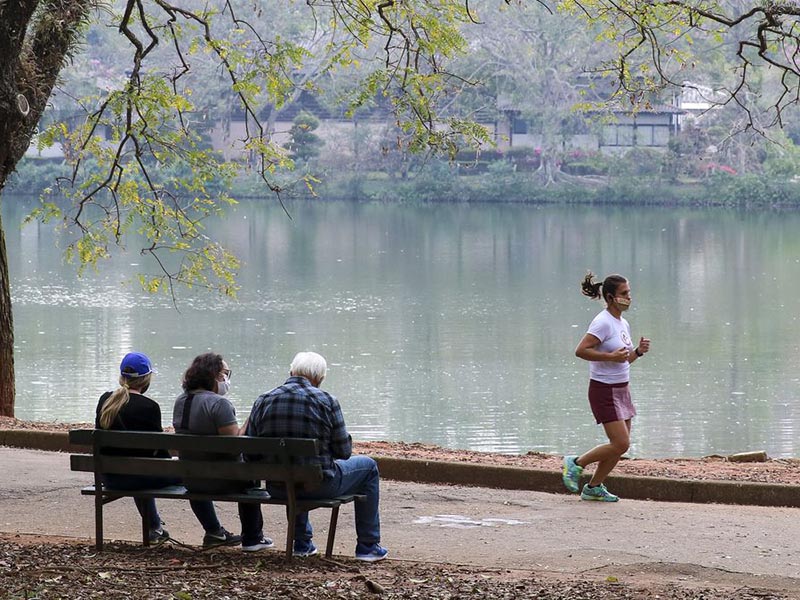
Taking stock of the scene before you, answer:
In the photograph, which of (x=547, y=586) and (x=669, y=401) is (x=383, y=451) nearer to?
(x=547, y=586)

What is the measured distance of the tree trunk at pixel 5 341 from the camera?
1291 cm

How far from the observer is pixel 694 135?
7188 centimetres

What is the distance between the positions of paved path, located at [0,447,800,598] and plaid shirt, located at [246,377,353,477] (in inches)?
34.6

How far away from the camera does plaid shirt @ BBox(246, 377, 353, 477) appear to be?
21.6ft

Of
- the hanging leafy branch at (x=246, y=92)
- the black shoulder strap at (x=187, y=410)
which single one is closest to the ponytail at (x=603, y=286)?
the hanging leafy branch at (x=246, y=92)

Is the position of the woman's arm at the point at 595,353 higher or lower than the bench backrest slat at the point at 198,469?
higher

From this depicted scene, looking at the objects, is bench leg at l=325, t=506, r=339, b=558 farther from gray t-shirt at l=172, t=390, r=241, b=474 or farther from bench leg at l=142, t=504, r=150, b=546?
bench leg at l=142, t=504, r=150, b=546

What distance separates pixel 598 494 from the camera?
887cm

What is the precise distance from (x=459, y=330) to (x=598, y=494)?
20001mm

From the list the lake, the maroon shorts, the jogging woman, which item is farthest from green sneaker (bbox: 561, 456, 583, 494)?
the lake

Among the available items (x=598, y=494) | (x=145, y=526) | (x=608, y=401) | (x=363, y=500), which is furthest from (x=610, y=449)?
(x=145, y=526)

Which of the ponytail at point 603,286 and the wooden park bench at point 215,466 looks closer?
the wooden park bench at point 215,466

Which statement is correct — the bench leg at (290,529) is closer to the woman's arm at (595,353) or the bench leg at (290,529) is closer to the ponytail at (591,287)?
the woman's arm at (595,353)

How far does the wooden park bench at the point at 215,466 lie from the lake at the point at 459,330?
312 inches
